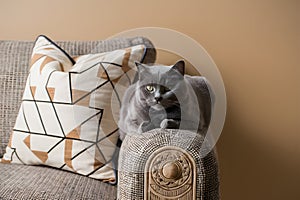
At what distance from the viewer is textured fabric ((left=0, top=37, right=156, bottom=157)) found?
5.72ft

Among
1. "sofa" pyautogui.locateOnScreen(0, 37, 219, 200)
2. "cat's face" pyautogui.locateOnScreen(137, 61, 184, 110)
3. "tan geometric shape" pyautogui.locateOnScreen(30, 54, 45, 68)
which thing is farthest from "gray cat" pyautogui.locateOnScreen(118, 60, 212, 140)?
"tan geometric shape" pyautogui.locateOnScreen(30, 54, 45, 68)

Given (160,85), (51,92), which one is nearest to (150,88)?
(160,85)

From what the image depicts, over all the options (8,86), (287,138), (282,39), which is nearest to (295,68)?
(282,39)

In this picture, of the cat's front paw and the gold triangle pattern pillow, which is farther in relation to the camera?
the gold triangle pattern pillow

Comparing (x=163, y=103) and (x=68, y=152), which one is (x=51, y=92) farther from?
(x=163, y=103)

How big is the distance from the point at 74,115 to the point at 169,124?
359mm

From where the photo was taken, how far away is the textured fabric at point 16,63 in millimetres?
1743

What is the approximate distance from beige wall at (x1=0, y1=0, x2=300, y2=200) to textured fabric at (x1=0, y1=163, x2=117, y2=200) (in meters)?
0.79

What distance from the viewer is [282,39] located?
1.98m

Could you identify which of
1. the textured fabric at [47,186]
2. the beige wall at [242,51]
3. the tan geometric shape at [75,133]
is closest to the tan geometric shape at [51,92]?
the tan geometric shape at [75,133]

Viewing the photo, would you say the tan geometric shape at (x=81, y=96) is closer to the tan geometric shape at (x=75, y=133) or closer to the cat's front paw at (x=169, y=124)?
the tan geometric shape at (x=75, y=133)

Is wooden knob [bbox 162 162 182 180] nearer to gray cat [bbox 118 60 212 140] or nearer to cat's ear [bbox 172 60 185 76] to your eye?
gray cat [bbox 118 60 212 140]

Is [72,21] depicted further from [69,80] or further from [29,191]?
[29,191]

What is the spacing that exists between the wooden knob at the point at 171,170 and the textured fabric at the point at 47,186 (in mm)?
225
